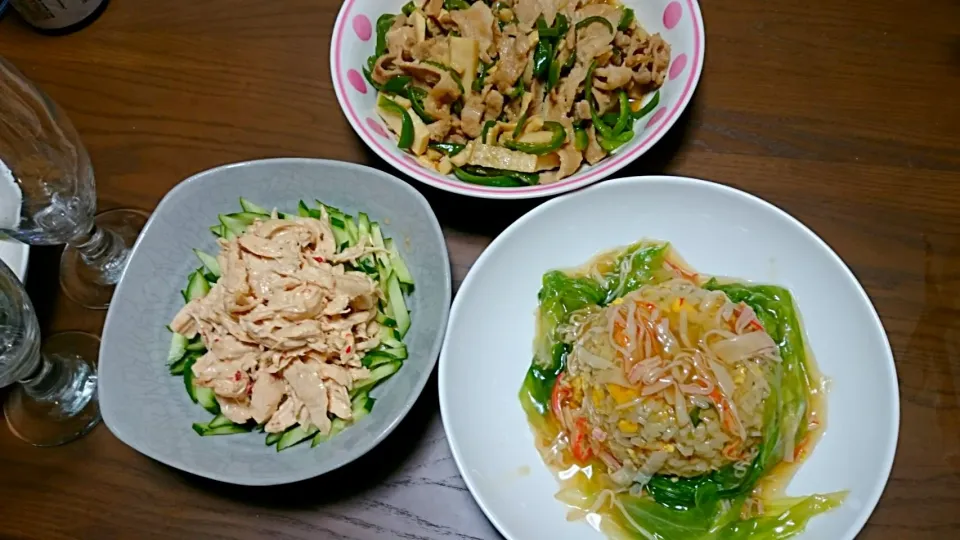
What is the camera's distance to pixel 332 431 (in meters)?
1.54

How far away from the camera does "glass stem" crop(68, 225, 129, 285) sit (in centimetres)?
179

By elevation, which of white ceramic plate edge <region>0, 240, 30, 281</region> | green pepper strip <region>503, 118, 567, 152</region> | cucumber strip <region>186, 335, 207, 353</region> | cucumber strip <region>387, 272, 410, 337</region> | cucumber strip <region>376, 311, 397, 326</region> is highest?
green pepper strip <region>503, 118, 567, 152</region>

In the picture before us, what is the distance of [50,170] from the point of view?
61.5 inches

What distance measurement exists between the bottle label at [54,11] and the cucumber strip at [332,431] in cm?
143

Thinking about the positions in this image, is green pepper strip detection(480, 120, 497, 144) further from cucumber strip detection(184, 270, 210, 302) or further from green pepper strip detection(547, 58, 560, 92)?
cucumber strip detection(184, 270, 210, 302)

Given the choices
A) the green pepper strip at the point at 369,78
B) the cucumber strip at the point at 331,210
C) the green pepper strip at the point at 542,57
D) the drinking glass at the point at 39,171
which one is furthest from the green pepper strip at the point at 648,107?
the drinking glass at the point at 39,171

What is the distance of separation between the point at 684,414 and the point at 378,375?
629mm

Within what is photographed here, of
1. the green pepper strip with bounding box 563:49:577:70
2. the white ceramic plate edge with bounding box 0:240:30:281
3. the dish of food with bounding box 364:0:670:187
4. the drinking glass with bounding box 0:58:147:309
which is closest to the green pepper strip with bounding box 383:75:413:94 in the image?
the dish of food with bounding box 364:0:670:187

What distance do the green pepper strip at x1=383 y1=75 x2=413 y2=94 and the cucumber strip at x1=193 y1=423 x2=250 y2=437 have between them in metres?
0.86

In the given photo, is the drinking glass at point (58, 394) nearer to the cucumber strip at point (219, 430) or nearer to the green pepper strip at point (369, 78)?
the cucumber strip at point (219, 430)

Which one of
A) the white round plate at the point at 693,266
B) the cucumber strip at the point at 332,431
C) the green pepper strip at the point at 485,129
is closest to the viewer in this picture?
the white round plate at the point at 693,266

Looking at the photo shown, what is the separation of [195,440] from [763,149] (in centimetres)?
149

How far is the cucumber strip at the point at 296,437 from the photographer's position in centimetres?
154

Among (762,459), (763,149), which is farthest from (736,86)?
(762,459)
